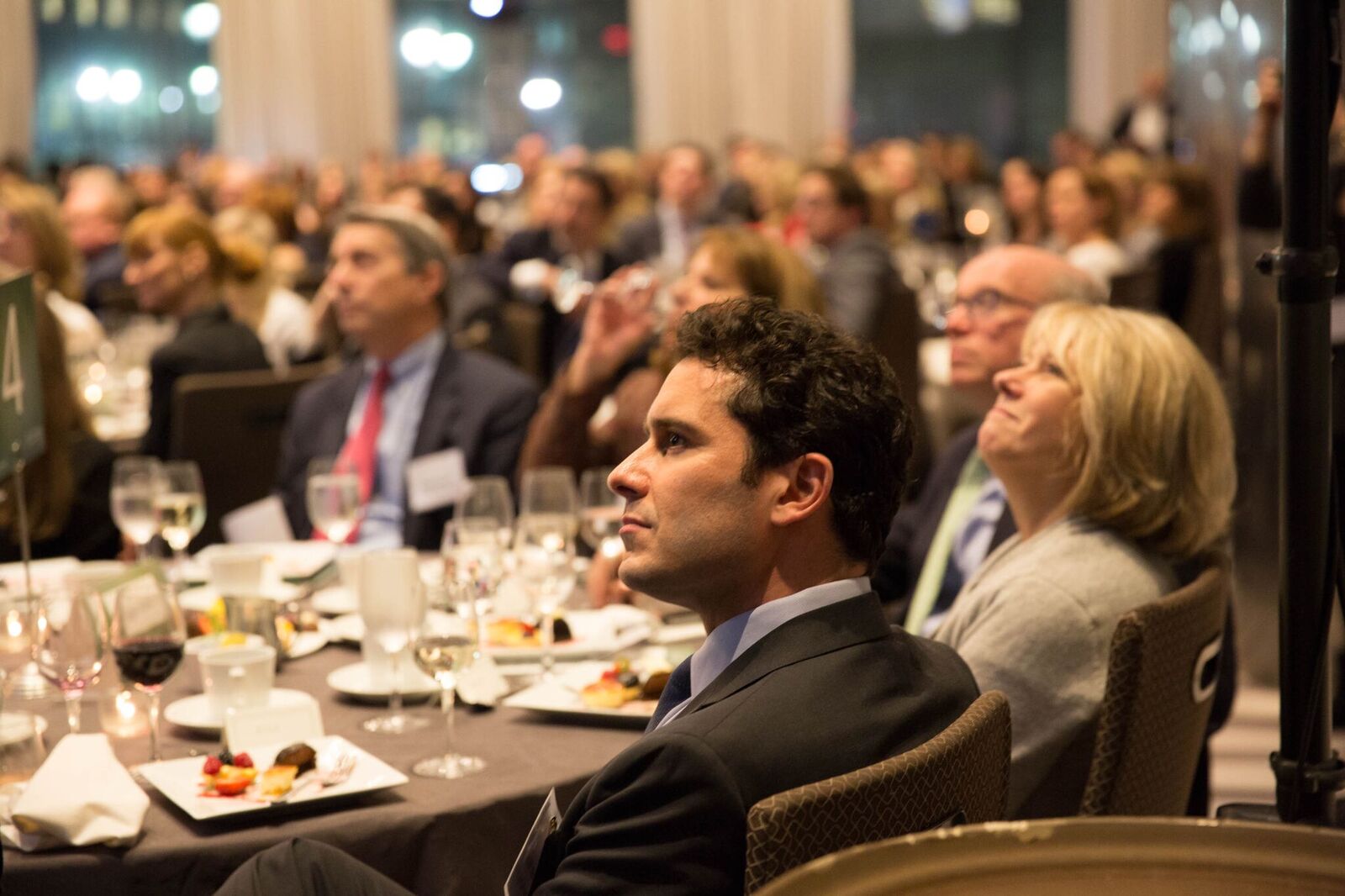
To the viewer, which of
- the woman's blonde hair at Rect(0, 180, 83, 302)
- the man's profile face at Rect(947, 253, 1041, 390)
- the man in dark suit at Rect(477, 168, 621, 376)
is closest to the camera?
the man's profile face at Rect(947, 253, 1041, 390)

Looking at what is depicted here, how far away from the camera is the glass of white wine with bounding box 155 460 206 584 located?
3062mm

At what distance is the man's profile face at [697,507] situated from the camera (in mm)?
1562

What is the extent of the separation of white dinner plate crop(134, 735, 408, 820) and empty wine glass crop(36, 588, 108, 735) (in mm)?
152

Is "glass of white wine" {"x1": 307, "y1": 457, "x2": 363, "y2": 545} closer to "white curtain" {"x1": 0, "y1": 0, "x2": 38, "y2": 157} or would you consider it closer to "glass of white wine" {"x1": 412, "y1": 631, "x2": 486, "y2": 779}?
"glass of white wine" {"x1": 412, "y1": 631, "x2": 486, "y2": 779}

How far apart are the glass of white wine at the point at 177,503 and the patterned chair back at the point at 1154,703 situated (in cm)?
190

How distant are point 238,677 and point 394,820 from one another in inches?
15.9

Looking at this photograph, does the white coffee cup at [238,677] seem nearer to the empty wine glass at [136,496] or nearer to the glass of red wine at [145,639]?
the glass of red wine at [145,639]

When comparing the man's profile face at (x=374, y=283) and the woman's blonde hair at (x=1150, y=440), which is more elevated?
the man's profile face at (x=374, y=283)

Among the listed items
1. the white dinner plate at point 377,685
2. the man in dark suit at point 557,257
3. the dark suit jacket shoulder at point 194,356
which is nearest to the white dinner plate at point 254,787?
the white dinner plate at point 377,685

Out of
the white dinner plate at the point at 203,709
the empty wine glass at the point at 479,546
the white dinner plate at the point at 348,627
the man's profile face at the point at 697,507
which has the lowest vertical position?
the white dinner plate at the point at 348,627

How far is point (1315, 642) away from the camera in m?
1.45

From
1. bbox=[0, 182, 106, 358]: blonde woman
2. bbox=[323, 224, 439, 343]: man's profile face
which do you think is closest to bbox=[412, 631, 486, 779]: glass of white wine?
bbox=[323, 224, 439, 343]: man's profile face

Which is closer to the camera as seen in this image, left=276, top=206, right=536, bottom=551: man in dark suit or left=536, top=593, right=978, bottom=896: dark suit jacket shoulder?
left=536, top=593, right=978, bottom=896: dark suit jacket shoulder

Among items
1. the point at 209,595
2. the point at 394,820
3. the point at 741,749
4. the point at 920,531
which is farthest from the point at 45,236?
the point at 741,749
